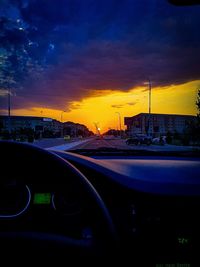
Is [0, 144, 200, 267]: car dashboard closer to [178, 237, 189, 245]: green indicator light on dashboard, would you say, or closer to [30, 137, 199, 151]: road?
[178, 237, 189, 245]: green indicator light on dashboard

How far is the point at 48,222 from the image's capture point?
2.02m

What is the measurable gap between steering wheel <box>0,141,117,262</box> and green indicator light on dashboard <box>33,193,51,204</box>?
0.03 metres

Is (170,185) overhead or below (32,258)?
overhead

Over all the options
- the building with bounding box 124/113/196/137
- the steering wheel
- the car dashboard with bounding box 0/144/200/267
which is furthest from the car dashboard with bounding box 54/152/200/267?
the building with bounding box 124/113/196/137

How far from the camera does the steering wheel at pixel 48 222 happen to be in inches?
70.6

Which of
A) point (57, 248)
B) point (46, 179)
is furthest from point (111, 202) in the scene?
point (57, 248)

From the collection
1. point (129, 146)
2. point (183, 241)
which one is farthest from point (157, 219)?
point (129, 146)

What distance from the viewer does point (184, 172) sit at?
2.78 metres

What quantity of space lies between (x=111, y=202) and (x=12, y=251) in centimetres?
89

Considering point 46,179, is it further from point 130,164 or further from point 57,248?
point 130,164

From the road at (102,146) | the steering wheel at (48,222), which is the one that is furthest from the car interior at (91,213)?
the road at (102,146)

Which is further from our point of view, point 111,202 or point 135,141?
point 135,141

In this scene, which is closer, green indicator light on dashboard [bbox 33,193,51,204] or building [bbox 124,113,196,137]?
green indicator light on dashboard [bbox 33,193,51,204]

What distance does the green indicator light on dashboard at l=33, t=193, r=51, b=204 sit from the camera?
2166 millimetres
